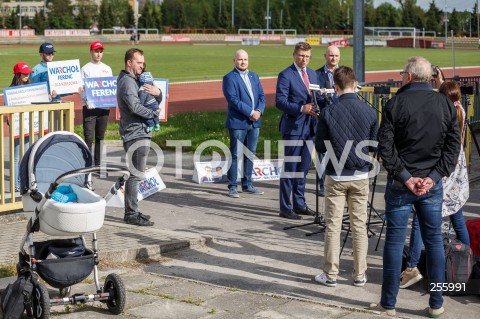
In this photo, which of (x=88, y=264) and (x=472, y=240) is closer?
(x=88, y=264)

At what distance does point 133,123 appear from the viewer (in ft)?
34.1

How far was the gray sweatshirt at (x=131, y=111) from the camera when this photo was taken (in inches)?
403

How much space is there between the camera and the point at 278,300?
299 inches

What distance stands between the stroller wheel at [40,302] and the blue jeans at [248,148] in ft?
19.6

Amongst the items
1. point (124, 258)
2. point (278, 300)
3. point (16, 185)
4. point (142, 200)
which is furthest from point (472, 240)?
point (16, 185)

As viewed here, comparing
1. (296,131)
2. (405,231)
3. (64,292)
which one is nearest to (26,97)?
(296,131)

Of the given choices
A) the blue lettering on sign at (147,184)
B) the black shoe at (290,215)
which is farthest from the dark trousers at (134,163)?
the black shoe at (290,215)

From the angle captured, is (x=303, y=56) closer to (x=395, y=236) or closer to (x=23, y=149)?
(x=23, y=149)

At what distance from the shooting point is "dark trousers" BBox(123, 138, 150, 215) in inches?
411

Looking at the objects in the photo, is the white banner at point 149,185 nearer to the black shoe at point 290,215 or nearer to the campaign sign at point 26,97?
the campaign sign at point 26,97

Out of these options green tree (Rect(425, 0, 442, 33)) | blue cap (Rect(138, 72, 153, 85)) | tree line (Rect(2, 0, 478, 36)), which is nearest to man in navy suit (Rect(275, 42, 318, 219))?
blue cap (Rect(138, 72, 153, 85))

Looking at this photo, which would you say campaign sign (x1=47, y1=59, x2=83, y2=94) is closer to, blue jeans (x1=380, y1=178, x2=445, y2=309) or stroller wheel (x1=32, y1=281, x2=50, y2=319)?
stroller wheel (x1=32, y1=281, x2=50, y2=319)

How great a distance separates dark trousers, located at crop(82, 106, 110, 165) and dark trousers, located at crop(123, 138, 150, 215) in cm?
353

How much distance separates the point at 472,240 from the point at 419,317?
155 cm
